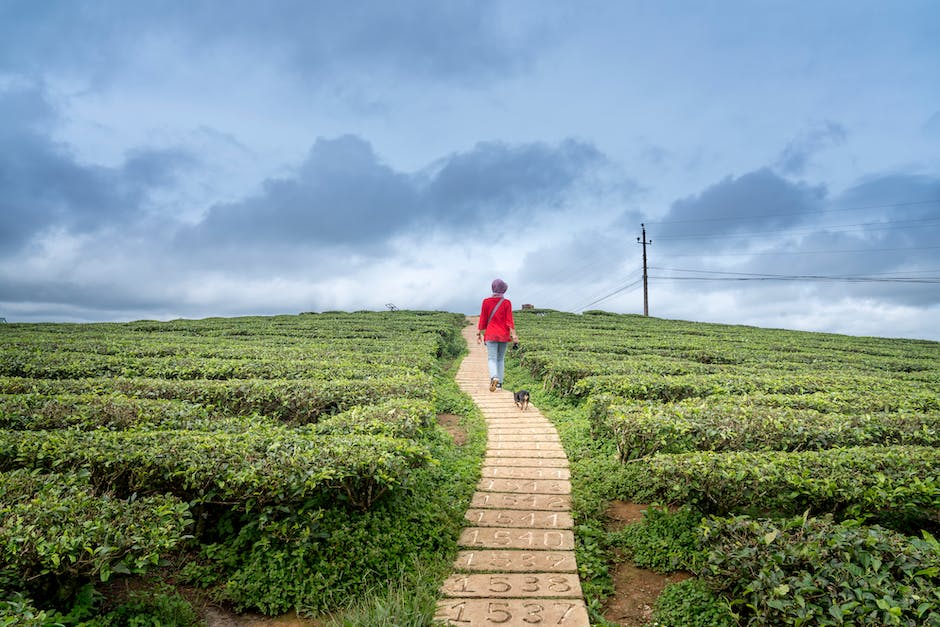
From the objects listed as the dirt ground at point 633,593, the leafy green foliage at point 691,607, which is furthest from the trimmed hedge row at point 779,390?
the leafy green foliage at point 691,607

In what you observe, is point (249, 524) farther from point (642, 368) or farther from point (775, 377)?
point (775, 377)

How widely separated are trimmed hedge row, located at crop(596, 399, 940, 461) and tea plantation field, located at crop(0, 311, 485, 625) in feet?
6.83

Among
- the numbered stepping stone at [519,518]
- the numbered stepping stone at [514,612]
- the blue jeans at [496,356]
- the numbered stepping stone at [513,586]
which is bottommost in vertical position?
the numbered stepping stone at [514,612]

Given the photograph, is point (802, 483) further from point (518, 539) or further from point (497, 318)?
point (497, 318)

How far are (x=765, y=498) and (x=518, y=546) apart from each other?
2316 millimetres

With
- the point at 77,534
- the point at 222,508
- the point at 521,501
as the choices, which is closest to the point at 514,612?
the point at 521,501

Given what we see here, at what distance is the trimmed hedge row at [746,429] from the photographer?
21.1 ft

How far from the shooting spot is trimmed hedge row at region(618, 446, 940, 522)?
5012mm

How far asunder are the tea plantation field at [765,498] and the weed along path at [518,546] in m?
0.23

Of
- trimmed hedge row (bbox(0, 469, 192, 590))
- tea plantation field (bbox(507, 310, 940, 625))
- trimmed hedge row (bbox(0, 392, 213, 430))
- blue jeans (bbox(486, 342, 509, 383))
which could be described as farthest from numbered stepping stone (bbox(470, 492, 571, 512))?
blue jeans (bbox(486, 342, 509, 383))

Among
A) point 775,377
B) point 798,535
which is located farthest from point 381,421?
point 775,377

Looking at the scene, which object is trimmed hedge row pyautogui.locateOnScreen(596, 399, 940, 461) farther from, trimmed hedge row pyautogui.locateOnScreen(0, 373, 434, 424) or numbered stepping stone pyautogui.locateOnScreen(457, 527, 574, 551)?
trimmed hedge row pyautogui.locateOnScreen(0, 373, 434, 424)

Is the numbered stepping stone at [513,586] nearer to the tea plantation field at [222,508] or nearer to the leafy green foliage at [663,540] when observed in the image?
the tea plantation field at [222,508]

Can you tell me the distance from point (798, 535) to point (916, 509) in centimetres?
163
